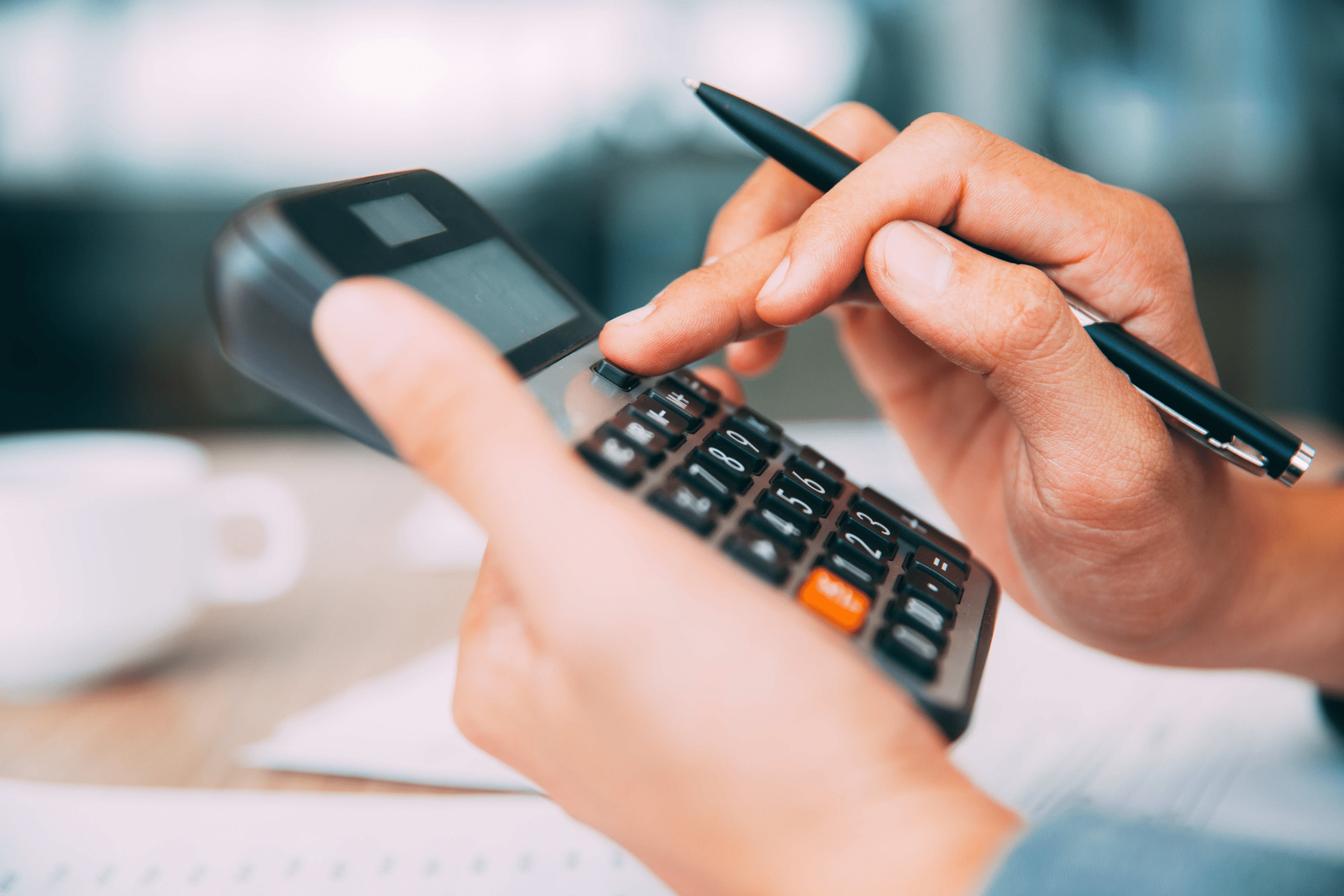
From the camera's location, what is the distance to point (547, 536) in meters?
0.20

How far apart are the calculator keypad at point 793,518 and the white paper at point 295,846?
0.35ft

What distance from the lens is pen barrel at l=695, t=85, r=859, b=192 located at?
351mm

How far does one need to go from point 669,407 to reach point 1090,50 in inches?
51.6

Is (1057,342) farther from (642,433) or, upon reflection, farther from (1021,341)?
(642,433)

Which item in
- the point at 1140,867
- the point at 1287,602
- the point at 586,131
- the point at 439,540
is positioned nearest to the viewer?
the point at 1140,867

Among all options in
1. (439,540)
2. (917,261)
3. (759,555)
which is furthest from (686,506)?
(439,540)

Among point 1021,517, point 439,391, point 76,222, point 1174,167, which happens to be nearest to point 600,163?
point 76,222

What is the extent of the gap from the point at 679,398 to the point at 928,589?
97mm

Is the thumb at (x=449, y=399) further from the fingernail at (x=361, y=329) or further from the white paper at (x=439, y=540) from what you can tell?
the white paper at (x=439, y=540)

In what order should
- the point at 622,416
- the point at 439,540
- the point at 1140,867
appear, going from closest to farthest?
1. the point at 1140,867
2. the point at 622,416
3. the point at 439,540

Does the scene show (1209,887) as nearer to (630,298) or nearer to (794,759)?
(794,759)

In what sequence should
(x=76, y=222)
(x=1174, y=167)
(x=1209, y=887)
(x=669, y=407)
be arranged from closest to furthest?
(x=1209, y=887) → (x=669, y=407) → (x=76, y=222) → (x=1174, y=167)

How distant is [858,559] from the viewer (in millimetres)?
269

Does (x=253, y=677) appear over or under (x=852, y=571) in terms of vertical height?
under
